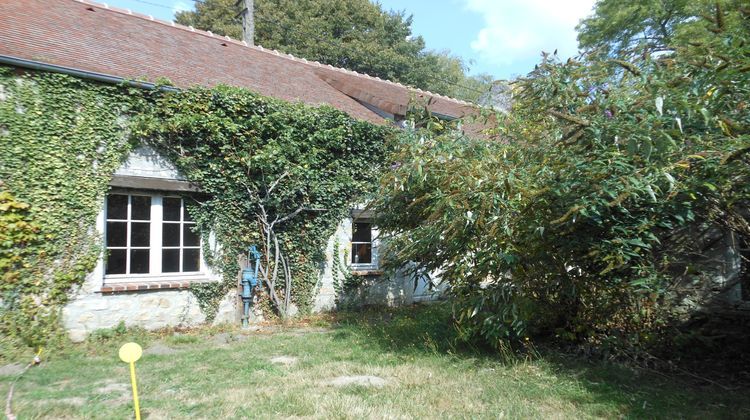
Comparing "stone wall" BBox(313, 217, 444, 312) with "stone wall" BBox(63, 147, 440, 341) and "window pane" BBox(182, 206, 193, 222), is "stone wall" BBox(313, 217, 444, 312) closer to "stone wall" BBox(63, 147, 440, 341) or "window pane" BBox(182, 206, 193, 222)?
"stone wall" BBox(63, 147, 440, 341)

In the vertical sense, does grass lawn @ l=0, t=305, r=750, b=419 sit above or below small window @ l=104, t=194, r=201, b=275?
below

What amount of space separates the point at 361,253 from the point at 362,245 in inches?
7.0

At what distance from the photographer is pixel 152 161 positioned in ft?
27.3

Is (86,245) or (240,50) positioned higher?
(240,50)

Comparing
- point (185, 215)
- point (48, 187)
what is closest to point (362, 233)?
point (185, 215)

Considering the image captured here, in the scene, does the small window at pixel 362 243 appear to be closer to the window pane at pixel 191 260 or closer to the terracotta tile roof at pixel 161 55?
the terracotta tile roof at pixel 161 55

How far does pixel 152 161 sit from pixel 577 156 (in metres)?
6.47

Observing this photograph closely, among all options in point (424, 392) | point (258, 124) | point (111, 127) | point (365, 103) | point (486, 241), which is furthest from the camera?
point (365, 103)

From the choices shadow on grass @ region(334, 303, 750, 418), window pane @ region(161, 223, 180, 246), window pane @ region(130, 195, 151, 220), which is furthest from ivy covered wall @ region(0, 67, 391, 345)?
shadow on grass @ region(334, 303, 750, 418)

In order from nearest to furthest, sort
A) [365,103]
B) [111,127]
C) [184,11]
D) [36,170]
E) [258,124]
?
[36,170]
[111,127]
[258,124]
[365,103]
[184,11]

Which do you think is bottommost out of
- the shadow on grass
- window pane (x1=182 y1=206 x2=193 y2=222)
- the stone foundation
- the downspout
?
the shadow on grass

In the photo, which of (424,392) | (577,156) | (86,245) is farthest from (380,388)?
(86,245)

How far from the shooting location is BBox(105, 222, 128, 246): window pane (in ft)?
26.3

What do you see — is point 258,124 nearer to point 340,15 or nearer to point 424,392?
point 424,392
